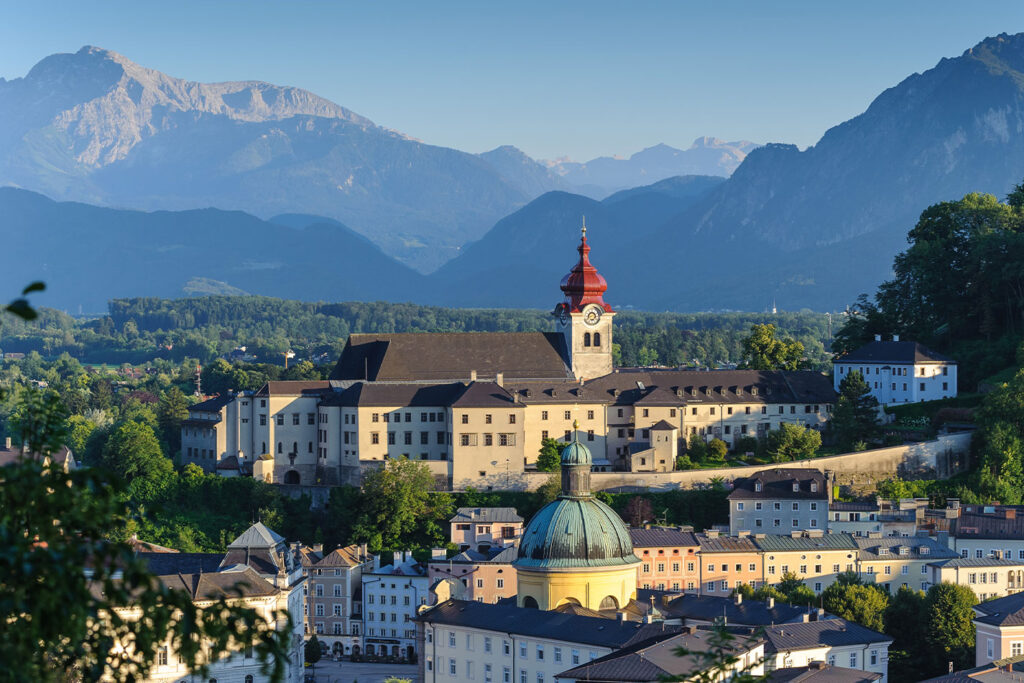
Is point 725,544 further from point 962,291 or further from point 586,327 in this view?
point 962,291

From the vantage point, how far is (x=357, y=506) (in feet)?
303

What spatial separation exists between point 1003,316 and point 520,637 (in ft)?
175

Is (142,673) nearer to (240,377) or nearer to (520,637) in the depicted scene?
(520,637)

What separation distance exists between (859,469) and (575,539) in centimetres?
3308

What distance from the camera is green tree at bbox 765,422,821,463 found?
94562mm

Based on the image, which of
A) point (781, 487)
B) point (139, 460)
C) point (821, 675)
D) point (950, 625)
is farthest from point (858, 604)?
point (139, 460)

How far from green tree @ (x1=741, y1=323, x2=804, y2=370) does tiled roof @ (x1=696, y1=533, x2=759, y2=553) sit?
2727 cm

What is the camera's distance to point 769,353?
113m

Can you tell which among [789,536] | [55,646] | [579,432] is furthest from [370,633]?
[55,646]

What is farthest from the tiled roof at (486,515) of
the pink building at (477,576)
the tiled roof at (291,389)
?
the tiled roof at (291,389)

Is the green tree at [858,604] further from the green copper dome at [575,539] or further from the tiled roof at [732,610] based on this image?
the green copper dome at [575,539]

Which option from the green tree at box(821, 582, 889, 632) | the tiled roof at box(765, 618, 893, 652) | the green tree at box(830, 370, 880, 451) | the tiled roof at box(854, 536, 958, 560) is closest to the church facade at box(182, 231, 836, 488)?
the green tree at box(830, 370, 880, 451)

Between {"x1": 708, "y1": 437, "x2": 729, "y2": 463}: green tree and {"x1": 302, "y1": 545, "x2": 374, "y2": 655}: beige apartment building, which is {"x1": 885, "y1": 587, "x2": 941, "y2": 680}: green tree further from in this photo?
{"x1": 302, "y1": 545, "x2": 374, "y2": 655}: beige apartment building

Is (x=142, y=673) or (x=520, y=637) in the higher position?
(x=142, y=673)
